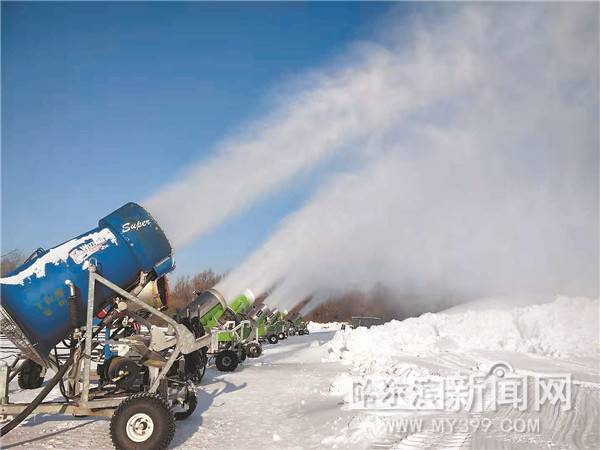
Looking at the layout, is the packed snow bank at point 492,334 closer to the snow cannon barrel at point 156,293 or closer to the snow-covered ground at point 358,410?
the snow-covered ground at point 358,410

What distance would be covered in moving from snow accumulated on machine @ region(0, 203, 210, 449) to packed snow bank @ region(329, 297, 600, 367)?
1011 centimetres

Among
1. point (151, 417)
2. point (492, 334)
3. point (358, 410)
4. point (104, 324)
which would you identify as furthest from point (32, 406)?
point (492, 334)

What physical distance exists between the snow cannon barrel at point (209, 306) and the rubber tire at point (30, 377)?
5.32 m

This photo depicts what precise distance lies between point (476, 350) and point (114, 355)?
53.7 feet

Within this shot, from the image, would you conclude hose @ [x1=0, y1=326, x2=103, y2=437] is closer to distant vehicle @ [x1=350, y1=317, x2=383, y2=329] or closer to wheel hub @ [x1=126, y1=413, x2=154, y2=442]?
wheel hub @ [x1=126, y1=413, x2=154, y2=442]

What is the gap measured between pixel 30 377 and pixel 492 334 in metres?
19.3

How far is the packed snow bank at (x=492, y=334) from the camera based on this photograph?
19219mm

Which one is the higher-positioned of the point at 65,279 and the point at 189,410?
the point at 65,279

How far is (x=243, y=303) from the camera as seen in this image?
19.6m

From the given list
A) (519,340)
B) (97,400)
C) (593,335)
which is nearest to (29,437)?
(97,400)

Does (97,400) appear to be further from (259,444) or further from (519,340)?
(519,340)

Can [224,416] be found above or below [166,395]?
below

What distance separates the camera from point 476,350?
19.8m

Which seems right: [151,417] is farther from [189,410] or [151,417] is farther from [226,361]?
[226,361]
